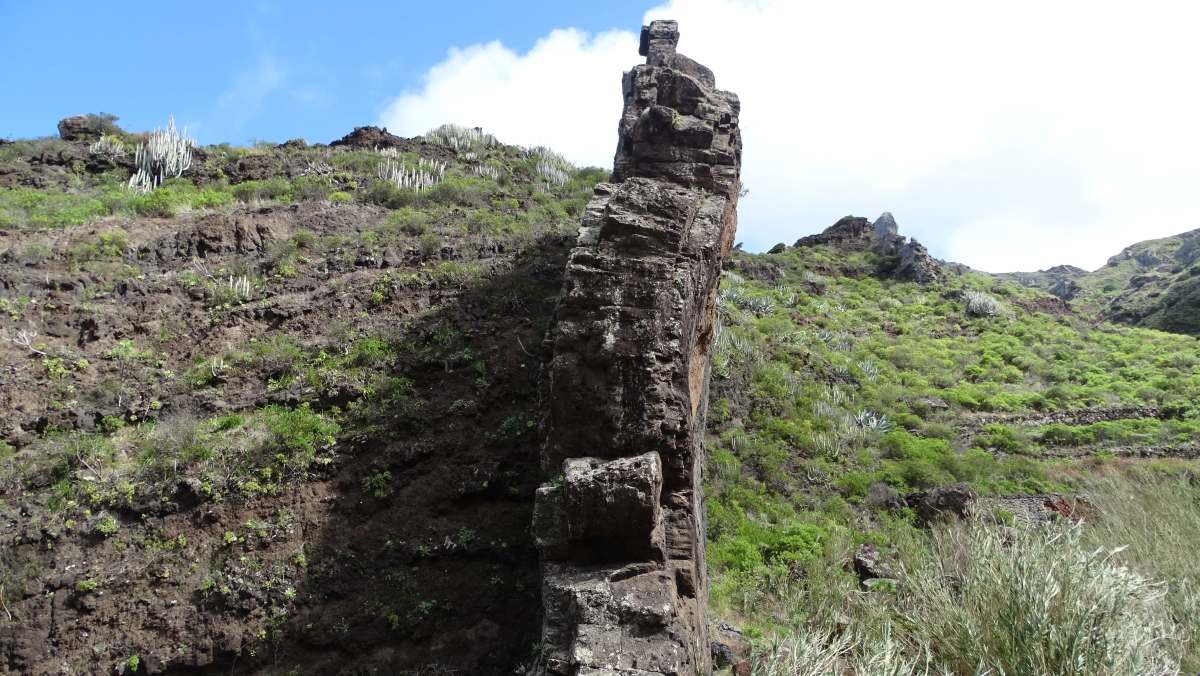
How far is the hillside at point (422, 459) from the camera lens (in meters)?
6.87

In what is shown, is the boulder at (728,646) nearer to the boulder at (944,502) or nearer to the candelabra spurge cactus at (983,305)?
the boulder at (944,502)

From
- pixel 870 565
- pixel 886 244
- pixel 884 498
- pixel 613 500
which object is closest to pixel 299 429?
pixel 613 500

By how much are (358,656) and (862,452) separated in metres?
12.1

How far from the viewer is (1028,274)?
208 ft

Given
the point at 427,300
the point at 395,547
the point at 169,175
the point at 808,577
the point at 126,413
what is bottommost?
the point at 808,577

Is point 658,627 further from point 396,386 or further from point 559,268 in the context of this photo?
point 559,268

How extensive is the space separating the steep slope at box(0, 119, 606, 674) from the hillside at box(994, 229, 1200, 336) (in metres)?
28.5

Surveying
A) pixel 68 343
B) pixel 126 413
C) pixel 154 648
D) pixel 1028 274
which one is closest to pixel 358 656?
pixel 154 648

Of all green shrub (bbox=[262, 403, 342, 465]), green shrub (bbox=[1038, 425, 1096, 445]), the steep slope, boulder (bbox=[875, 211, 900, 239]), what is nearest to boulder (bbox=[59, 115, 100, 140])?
the steep slope

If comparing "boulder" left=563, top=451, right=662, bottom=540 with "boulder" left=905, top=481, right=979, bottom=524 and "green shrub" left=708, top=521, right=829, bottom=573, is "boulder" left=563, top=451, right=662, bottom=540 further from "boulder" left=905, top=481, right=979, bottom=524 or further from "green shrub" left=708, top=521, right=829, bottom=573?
"boulder" left=905, top=481, right=979, bottom=524

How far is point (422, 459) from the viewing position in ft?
29.7

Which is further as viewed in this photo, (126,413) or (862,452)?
(862,452)

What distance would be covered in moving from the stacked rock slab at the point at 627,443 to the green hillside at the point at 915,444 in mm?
1717

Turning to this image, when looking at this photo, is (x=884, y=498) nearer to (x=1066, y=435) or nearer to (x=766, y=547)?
(x=766, y=547)
